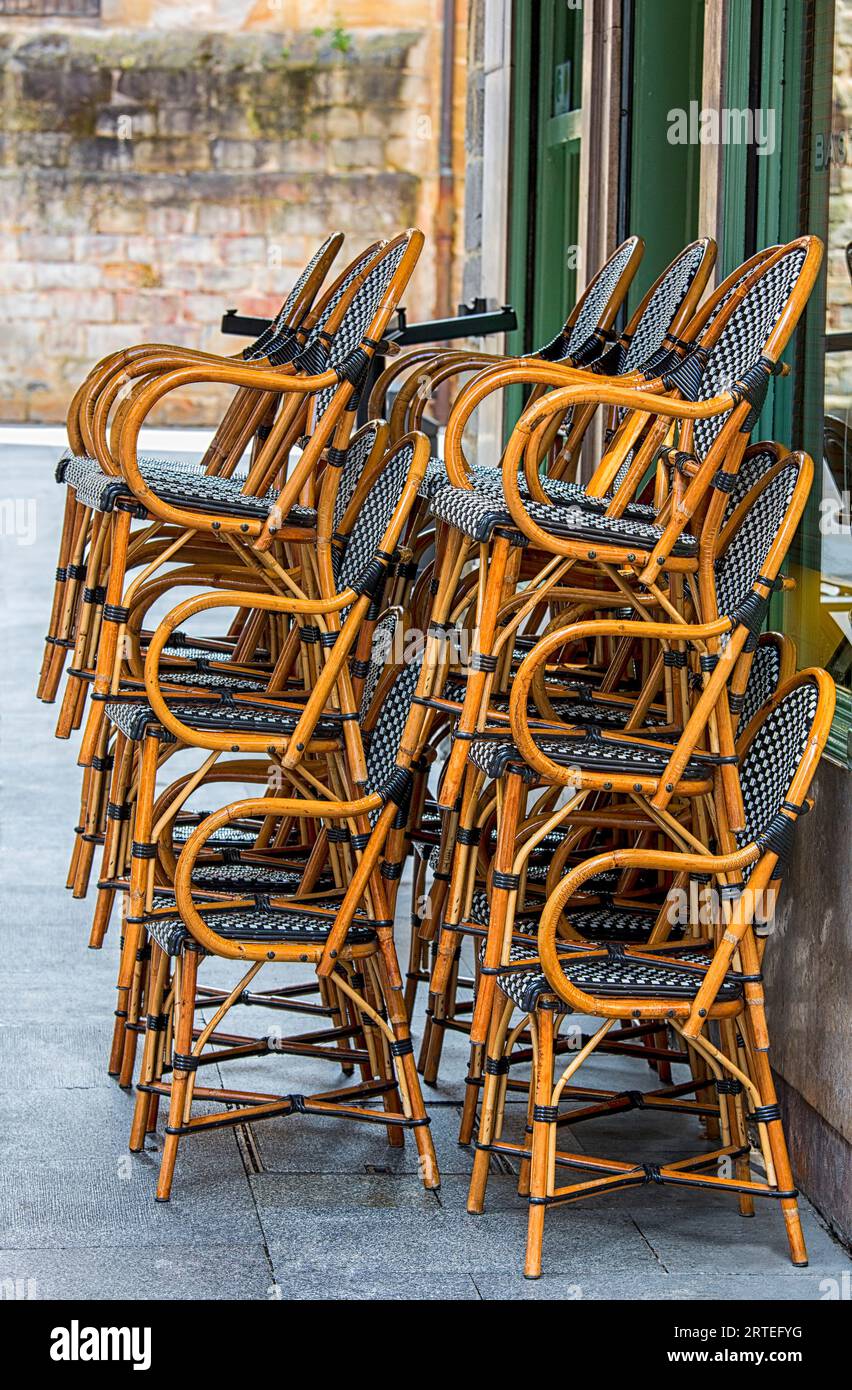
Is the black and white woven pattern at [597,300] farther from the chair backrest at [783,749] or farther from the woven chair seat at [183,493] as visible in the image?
the chair backrest at [783,749]

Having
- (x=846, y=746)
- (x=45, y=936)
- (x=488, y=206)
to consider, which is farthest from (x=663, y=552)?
(x=488, y=206)

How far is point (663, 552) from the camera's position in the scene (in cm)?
279

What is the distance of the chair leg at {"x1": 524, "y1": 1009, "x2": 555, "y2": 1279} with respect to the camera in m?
2.83

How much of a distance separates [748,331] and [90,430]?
1.20m

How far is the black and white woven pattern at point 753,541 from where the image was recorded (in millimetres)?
2961

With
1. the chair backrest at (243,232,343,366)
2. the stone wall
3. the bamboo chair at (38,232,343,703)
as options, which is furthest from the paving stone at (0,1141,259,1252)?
the stone wall

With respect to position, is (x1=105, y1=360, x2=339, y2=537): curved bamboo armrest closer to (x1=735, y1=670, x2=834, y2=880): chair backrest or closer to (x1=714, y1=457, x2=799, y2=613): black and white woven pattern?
(x1=714, y1=457, x2=799, y2=613): black and white woven pattern

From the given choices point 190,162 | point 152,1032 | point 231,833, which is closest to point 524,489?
point 152,1032

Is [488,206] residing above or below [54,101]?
below

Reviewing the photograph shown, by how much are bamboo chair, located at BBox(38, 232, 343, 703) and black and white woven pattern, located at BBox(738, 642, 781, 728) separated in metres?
0.96

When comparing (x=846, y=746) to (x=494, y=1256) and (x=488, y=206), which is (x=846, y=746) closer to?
(x=494, y=1256)

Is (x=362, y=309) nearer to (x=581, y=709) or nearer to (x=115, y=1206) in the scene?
(x=581, y=709)

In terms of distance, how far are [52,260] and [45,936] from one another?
1413cm
